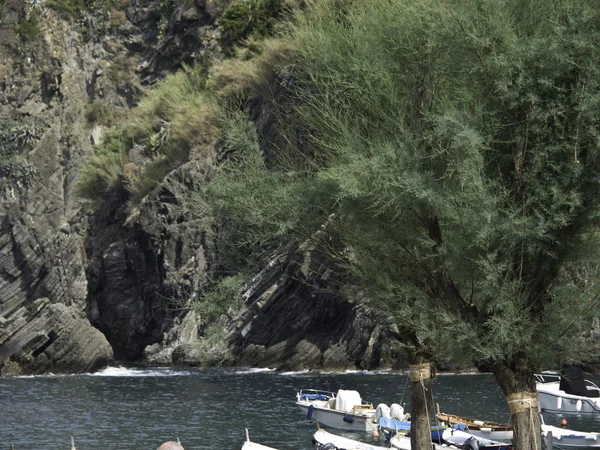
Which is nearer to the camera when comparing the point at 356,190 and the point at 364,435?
the point at 356,190

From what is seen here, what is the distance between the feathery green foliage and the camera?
52.4 ft

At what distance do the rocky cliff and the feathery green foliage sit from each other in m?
29.2

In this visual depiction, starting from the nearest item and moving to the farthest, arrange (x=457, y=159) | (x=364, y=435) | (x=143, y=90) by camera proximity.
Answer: (x=457, y=159) < (x=364, y=435) < (x=143, y=90)

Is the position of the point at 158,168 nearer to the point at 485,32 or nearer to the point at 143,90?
the point at 143,90

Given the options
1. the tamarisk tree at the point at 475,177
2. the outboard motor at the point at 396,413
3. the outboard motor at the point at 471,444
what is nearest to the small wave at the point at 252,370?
the outboard motor at the point at 396,413

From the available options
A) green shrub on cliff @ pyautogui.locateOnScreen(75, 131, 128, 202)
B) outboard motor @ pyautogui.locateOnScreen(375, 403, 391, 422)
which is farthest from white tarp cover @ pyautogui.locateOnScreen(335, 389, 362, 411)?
green shrub on cliff @ pyautogui.locateOnScreen(75, 131, 128, 202)

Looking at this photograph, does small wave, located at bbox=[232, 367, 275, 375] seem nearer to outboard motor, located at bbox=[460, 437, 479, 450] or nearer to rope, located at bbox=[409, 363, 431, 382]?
outboard motor, located at bbox=[460, 437, 479, 450]

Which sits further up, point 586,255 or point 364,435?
point 586,255

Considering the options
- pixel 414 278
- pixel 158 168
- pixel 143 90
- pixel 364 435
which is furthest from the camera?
pixel 143 90

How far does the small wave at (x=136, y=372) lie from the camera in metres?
60.5

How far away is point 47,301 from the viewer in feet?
221

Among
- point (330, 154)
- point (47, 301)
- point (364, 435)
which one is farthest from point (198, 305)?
point (47, 301)

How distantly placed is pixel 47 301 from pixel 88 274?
7944mm

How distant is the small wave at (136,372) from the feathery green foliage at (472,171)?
4262cm
